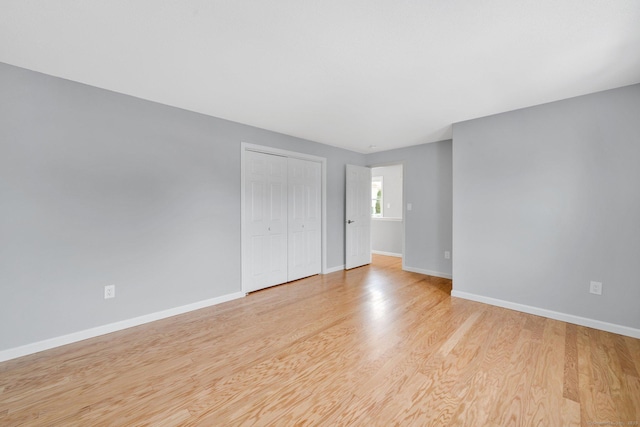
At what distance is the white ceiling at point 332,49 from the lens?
1495 mm

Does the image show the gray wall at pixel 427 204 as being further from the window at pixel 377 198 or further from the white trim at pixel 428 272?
the window at pixel 377 198

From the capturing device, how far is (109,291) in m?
2.48

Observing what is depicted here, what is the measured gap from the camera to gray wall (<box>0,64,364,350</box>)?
208 centimetres

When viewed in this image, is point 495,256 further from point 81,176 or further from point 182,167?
point 81,176

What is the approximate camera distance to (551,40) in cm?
174

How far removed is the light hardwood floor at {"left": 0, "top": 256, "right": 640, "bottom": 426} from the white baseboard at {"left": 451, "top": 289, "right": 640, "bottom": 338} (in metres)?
0.11

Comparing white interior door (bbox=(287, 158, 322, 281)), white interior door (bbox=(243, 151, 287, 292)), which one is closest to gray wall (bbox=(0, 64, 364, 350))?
white interior door (bbox=(243, 151, 287, 292))

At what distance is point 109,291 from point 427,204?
15.0 ft

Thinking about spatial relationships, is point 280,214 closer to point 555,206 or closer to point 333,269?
point 333,269

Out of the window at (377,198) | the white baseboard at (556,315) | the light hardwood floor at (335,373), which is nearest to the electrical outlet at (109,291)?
the light hardwood floor at (335,373)

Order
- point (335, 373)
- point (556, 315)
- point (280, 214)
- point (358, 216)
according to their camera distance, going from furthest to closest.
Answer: point (358, 216), point (280, 214), point (556, 315), point (335, 373)

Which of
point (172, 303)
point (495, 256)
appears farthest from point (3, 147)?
point (495, 256)

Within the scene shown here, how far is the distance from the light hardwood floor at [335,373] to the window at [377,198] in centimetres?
420

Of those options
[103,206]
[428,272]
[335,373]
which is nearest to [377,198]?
[428,272]
